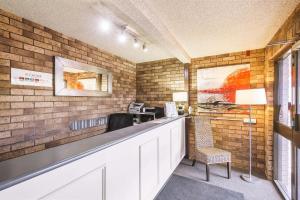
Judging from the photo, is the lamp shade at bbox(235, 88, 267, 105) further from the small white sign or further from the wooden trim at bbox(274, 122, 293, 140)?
the small white sign

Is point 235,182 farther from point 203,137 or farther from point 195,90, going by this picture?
point 195,90

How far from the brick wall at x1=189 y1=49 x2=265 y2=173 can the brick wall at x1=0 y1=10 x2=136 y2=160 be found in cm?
219

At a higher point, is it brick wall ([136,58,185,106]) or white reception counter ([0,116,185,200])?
brick wall ([136,58,185,106])

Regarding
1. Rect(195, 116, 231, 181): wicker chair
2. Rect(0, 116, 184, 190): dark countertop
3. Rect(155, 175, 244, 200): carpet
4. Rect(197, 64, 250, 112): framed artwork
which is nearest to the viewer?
Rect(0, 116, 184, 190): dark countertop

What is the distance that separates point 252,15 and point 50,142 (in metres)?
3.08

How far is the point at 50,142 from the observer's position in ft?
7.49

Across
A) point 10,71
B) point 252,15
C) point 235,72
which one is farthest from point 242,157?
point 10,71

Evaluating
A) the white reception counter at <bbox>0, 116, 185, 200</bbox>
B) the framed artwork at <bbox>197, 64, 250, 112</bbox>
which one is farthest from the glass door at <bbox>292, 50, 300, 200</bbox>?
the white reception counter at <bbox>0, 116, 185, 200</bbox>

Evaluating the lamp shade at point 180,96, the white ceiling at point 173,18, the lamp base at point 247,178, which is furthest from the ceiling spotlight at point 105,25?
the lamp base at point 247,178

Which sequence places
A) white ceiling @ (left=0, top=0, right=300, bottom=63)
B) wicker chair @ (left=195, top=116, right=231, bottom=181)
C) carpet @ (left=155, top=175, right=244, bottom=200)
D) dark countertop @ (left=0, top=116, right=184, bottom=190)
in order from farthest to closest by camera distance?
wicker chair @ (left=195, top=116, right=231, bottom=181), carpet @ (left=155, top=175, right=244, bottom=200), white ceiling @ (left=0, top=0, right=300, bottom=63), dark countertop @ (left=0, top=116, right=184, bottom=190)

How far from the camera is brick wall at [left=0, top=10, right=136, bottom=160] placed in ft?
6.06

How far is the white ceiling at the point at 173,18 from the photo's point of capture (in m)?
1.66

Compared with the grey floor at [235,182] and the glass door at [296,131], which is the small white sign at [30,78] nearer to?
the grey floor at [235,182]

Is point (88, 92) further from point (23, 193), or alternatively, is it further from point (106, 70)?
point (23, 193)
